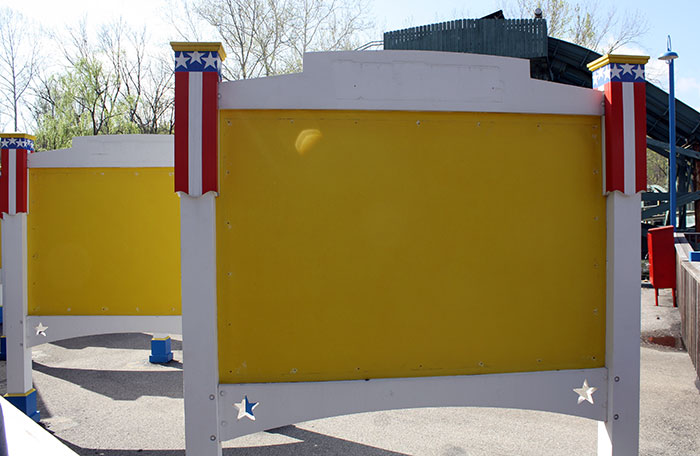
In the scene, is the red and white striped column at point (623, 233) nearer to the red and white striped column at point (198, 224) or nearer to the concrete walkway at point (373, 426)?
the concrete walkway at point (373, 426)

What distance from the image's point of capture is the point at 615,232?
286cm

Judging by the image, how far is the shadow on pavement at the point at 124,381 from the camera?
5883 mm

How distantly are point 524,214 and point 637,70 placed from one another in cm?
101

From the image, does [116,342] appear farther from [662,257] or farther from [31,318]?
[662,257]

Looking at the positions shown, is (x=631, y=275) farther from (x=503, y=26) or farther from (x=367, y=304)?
(x=503, y=26)

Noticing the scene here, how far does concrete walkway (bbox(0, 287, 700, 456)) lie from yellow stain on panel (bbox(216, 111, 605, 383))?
5.77ft

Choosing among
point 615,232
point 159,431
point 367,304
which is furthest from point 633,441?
point 159,431

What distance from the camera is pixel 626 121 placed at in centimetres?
284

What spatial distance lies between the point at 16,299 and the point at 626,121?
5.22 m

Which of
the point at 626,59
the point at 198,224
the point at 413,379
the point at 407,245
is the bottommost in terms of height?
the point at 413,379

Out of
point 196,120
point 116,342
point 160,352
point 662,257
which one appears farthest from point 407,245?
point 662,257

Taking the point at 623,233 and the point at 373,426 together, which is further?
the point at 373,426

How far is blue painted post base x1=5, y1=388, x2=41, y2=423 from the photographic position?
4805 mm

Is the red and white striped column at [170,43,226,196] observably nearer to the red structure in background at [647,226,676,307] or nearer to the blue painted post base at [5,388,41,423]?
the blue painted post base at [5,388,41,423]
